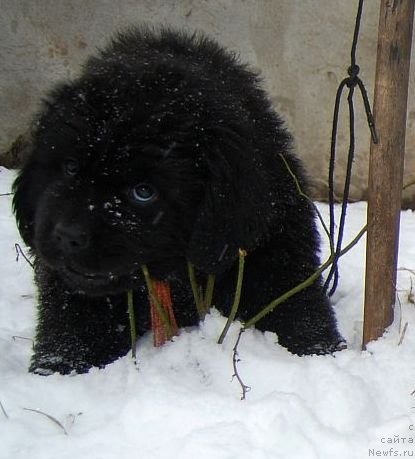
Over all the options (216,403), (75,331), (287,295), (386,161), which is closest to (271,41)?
(386,161)

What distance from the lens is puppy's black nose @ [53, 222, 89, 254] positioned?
223cm

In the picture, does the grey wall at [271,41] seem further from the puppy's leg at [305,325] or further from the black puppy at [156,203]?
the puppy's leg at [305,325]

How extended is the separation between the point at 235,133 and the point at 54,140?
565 millimetres

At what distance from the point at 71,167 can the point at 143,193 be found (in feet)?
0.81

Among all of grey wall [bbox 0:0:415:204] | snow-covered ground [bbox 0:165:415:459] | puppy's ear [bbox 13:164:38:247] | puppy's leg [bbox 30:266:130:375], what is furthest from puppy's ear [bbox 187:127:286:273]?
grey wall [bbox 0:0:415:204]

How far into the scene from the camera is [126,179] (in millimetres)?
2270

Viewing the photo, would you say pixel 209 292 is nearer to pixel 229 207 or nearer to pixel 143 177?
pixel 229 207

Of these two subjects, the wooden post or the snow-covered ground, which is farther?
the wooden post

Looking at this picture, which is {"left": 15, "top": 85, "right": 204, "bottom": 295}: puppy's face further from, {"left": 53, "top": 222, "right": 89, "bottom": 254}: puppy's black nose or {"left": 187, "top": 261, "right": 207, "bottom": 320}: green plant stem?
{"left": 187, "top": 261, "right": 207, "bottom": 320}: green plant stem

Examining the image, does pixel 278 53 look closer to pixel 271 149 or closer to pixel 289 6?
pixel 289 6

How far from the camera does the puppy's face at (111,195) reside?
2262mm

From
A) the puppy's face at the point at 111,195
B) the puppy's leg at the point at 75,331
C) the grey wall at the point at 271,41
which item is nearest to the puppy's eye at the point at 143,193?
the puppy's face at the point at 111,195

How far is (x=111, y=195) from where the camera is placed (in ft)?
7.52

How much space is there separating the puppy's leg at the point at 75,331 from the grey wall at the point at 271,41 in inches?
95.0
